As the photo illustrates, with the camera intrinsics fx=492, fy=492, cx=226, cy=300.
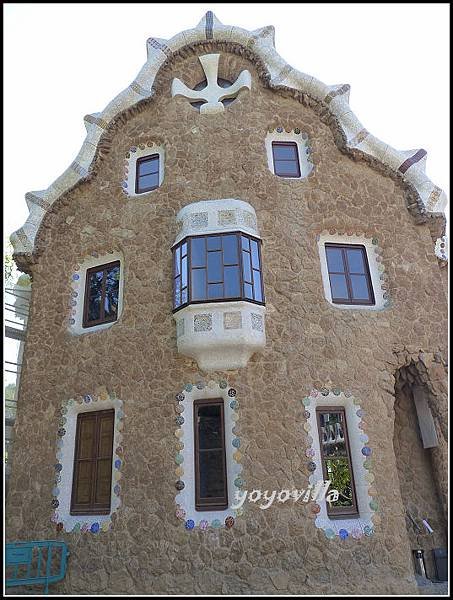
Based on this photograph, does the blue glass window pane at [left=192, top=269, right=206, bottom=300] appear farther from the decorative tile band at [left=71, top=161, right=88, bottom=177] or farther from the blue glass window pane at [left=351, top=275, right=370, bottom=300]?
the decorative tile band at [left=71, top=161, right=88, bottom=177]

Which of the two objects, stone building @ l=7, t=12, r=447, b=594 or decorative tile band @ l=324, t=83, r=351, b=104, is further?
decorative tile band @ l=324, t=83, r=351, b=104

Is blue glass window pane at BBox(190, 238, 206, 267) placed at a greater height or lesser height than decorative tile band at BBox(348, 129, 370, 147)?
lesser

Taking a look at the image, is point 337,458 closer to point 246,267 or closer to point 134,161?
point 246,267

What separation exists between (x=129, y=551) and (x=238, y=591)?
1.65m

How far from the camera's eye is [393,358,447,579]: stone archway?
25.7ft

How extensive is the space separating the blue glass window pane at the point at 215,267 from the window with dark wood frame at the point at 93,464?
2767mm

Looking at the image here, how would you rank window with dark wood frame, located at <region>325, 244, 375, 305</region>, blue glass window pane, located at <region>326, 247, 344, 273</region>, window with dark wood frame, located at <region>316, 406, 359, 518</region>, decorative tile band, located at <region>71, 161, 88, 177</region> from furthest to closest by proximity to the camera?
decorative tile band, located at <region>71, 161, 88, 177</region>, blue glass window pane, located at <region>326, 247, 344, 273</region>, window with dark wood frame, located at <region>325, 244, 375, 305</region>, window with dark wood frame, located at <region>316, 406, 359, 518</region>

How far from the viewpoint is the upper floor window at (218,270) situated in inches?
298

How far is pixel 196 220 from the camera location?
823 cm

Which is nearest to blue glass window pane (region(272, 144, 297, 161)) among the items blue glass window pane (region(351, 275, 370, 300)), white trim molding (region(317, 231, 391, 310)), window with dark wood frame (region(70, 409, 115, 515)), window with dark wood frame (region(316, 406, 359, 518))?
white trim molding (region(317, 231, 391, 310))

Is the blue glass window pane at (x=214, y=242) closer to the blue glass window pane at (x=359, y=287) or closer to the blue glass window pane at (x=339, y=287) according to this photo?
the blue glass window pane at (x=339, y=287)

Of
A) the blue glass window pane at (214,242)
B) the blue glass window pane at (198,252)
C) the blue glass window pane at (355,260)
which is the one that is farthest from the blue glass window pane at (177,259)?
the blue glass window pane at (355,260)

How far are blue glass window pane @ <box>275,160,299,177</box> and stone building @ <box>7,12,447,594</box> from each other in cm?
7

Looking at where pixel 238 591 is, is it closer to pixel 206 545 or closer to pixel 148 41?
pixel 206 545
